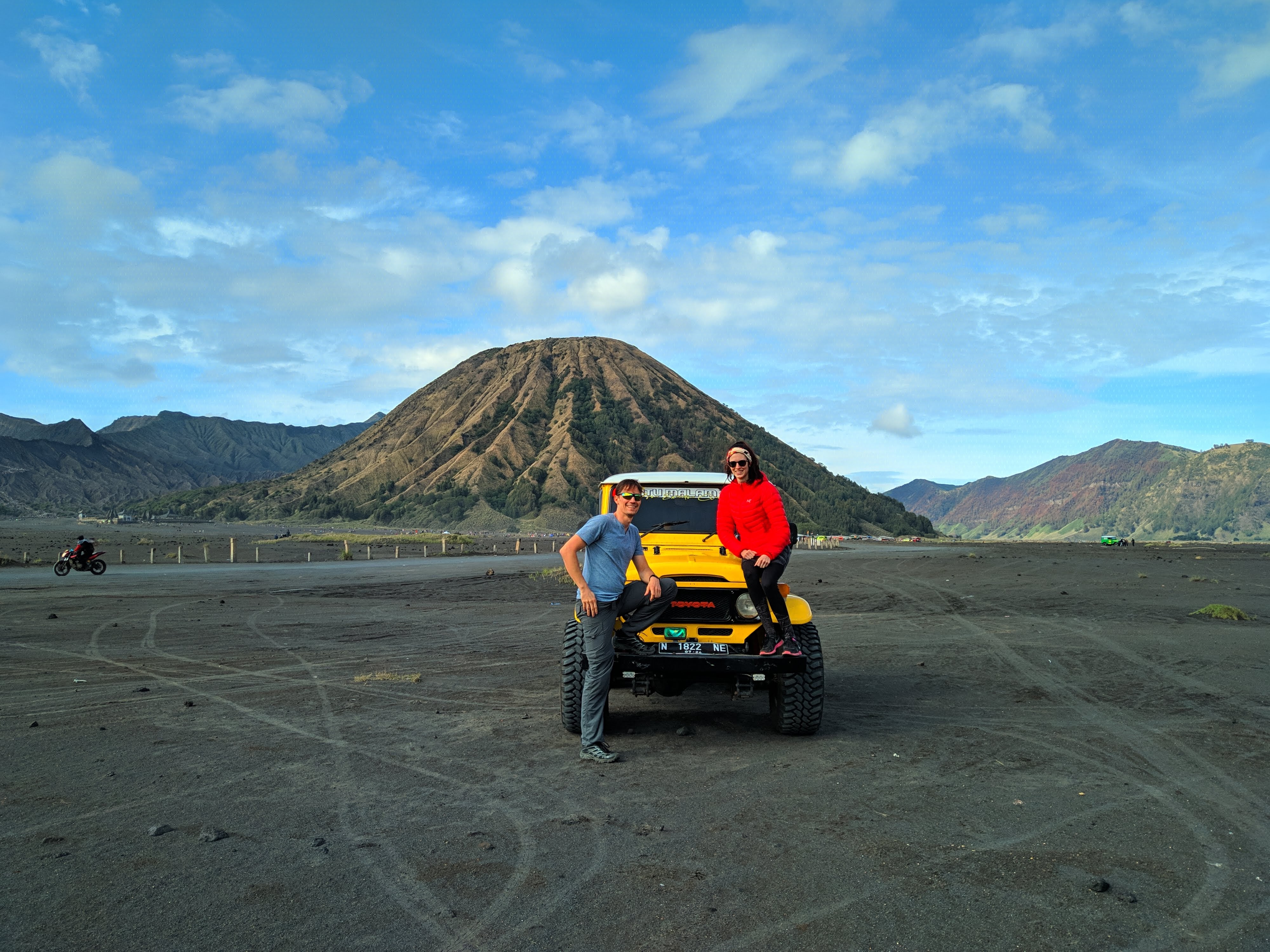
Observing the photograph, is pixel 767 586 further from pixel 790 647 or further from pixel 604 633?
pixel 604 633

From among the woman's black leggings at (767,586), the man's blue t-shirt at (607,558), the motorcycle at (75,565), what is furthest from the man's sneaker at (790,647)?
the motorcycle at (75,565)

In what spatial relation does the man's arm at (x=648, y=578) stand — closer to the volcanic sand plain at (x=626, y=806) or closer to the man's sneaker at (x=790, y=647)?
the man's sneaker at (x=790, y=647)

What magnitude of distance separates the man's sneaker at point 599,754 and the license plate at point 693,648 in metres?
0.93

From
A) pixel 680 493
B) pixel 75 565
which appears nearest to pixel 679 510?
pixel 680 493

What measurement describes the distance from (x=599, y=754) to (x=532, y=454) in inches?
5468

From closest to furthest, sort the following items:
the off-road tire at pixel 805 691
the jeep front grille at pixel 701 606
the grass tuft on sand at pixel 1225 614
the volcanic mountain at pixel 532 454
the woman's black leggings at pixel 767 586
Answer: the woman's black leggings at pixel 767 586
the jeep front grille at pixel 701 606
the off-road tire at pixel 805 691
the grass tuft on sand at pixel 1225 614
the volcanic mountain at pixel 532 454

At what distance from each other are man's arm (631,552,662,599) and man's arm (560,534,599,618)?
1.47 ft

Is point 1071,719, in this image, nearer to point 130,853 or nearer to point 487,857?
point 487,857

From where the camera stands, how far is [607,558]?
640 cm

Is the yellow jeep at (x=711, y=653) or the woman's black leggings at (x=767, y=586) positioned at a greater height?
the woman's black leggings at (x=767, y=586)

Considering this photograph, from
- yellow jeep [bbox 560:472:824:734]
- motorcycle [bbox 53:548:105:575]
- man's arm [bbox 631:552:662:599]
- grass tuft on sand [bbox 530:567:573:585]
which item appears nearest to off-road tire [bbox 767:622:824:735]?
yellow jeep [bbox 560:472:824:734]

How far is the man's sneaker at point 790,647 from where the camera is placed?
6648 millimetres

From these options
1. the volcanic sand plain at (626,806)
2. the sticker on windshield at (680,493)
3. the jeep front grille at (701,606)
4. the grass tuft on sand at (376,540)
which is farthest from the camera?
the grass tuft on sand at (376,540)

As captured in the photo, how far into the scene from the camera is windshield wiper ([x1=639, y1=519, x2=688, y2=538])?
8641mm
